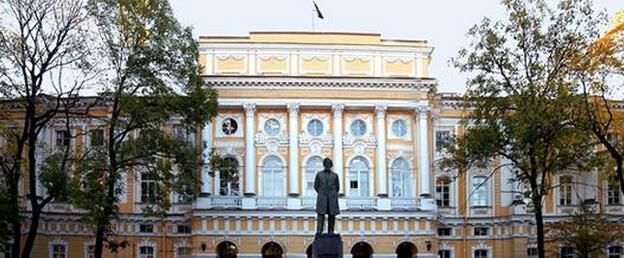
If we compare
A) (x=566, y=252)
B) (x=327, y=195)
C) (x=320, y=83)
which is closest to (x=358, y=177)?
(x=320, y=83)

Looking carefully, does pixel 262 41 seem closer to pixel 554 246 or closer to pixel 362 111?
pixel 362 111

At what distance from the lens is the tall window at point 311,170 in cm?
5638

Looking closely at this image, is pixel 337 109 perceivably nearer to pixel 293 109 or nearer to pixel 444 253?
pixel 293 109

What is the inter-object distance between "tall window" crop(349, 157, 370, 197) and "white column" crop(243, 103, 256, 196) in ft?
18.4

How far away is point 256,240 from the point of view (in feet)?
178

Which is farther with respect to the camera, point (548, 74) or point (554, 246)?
point (554, 246)

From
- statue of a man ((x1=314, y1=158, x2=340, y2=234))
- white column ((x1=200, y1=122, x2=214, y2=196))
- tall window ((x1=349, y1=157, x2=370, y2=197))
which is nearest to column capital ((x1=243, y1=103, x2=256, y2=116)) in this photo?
white column ((x1=200, y1=122, x2=214, y2=196))

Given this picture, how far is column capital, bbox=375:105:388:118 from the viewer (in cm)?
5616

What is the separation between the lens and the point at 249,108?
55.7 m

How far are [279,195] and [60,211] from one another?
12286 mm

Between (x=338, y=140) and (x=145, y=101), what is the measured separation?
2171 centimetres

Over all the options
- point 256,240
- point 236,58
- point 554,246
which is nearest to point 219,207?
point 256,240

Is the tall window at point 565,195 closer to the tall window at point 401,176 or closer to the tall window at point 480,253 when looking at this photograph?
the tall window at point 480,253

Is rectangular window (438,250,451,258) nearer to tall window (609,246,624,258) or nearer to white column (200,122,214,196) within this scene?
tall window (609,246,624,258)
